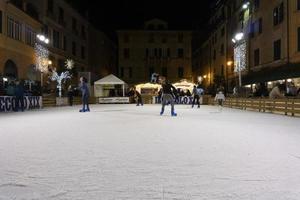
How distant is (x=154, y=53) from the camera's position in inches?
3361

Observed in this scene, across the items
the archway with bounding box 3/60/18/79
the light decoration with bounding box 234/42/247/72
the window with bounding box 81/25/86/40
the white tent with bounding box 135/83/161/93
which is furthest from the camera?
the window with bounding box 81/25/86/40

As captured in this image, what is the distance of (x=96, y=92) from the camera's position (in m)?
57.2

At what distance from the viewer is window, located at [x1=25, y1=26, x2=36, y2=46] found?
4206cm

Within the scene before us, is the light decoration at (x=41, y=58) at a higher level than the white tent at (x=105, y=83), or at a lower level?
higher

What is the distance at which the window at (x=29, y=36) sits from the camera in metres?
42.1

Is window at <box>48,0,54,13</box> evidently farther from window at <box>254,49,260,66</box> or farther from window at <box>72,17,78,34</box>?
window at <box>254,49,260,66</box>

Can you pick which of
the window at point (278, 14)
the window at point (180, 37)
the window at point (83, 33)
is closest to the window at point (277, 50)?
the window at point (278, 14)

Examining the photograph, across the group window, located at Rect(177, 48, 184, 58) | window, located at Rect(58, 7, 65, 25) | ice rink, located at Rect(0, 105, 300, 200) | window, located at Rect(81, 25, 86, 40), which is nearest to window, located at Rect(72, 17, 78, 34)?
window, located at Rect(81, 25, 86, 40)

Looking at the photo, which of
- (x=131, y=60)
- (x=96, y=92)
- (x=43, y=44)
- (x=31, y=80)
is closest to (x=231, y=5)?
(x=96, y=92)

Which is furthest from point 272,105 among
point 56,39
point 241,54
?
point 56,39

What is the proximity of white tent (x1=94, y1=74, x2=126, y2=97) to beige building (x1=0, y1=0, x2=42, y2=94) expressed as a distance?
10.2 m

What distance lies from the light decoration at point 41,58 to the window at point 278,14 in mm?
20997

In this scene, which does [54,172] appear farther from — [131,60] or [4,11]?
[131,60]

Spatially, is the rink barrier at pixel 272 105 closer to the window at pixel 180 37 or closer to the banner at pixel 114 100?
the banner at pixel 114 100
